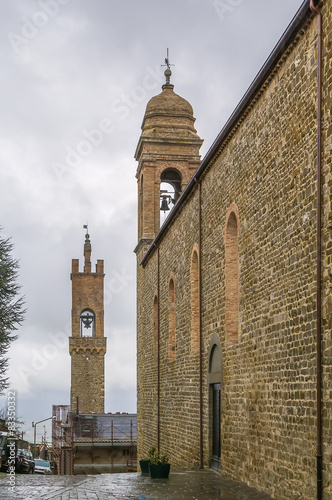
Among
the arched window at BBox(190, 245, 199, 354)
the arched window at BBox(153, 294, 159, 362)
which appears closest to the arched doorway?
the arched window at BBox(190, 245, 199, 354)

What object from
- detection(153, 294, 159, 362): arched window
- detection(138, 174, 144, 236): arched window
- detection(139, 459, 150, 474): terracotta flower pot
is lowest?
detection(139, 459, 150, 474): terracotta flower pot

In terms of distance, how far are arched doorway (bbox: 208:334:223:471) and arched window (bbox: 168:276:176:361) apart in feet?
18.5

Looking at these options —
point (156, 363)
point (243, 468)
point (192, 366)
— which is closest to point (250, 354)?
point (243, 468)

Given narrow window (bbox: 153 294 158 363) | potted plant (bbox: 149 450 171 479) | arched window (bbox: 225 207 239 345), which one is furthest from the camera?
narrow window (bbox: 153 294 158 363)

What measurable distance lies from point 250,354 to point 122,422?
3474 cm

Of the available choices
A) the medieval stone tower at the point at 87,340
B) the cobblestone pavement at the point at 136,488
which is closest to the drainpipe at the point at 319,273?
the cobblestone pavement at the point at 136,488

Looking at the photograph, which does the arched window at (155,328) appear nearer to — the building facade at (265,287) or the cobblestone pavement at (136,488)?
the building facade at (265,287)

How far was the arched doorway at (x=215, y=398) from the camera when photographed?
1588 cm

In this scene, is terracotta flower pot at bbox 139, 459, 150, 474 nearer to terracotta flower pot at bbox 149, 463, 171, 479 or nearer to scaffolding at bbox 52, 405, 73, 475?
terracotta flower pot at bbox 149, 463, 171, 479

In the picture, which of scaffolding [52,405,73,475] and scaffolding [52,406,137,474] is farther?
scaffolding [52,405,73,475]

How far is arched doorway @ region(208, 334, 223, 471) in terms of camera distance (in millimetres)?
15875

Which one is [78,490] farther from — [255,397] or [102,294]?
[102,294]

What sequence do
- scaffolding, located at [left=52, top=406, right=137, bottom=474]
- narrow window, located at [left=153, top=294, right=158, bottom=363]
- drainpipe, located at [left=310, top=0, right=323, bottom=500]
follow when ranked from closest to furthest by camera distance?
drainpipe, located at [left=310, top=0, right=323, bottom=500] < narrow window, located at [left=153, top=294, right=158, bottom=363] < scaffolding, located at [left=52, top=406, right=137, bottom=474]

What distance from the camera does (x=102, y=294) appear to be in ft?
196
